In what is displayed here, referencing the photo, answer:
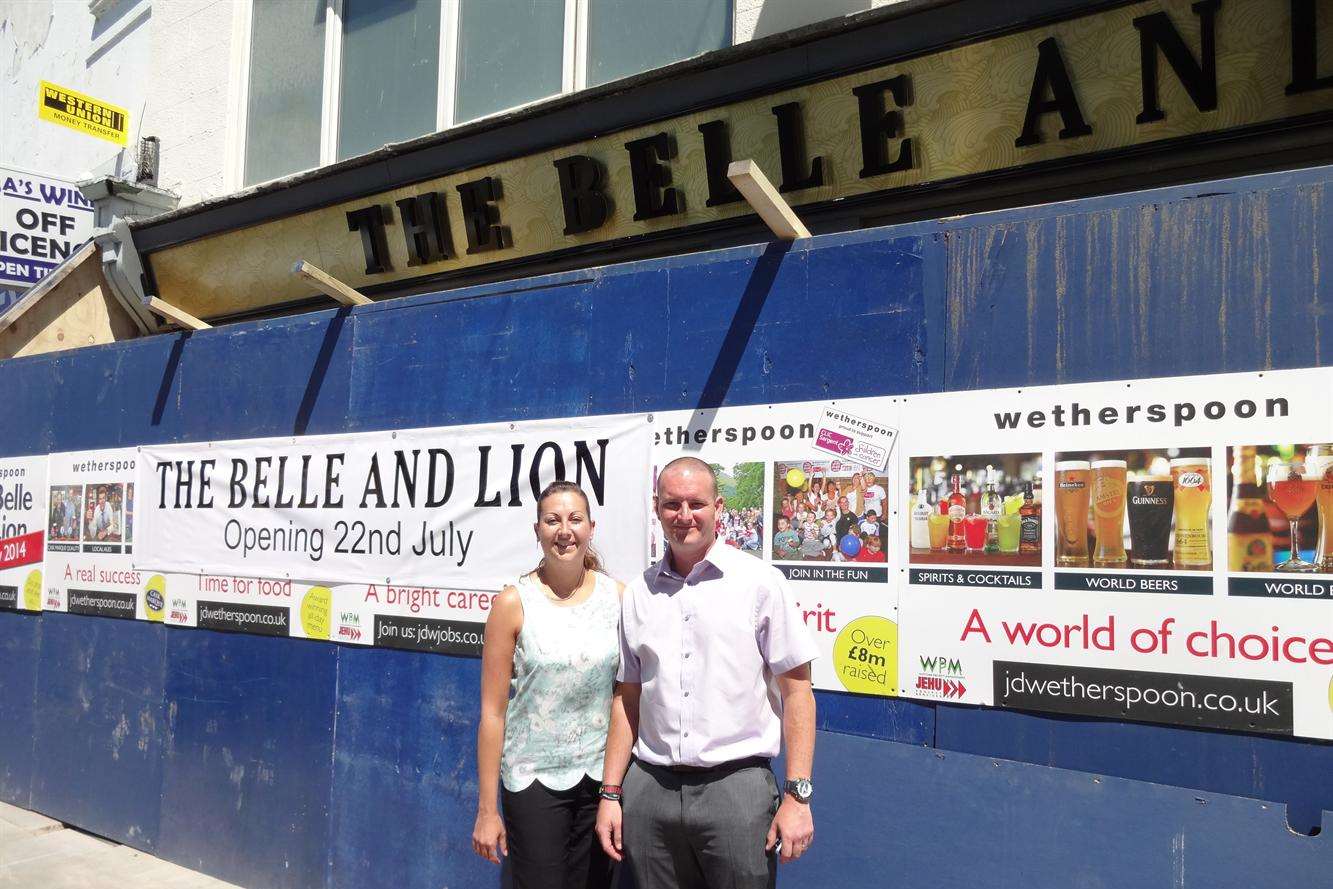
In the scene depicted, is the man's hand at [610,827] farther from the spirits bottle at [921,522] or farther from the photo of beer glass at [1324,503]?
the photo of beer glass at [1324,503]

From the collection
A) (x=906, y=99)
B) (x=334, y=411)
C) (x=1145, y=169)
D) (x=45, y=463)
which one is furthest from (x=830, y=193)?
(x=45, y=463)

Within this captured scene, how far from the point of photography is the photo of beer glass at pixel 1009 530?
350 cm

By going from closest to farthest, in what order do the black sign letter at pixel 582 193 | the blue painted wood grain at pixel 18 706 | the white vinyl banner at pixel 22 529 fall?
the black sign letter at pixel 582 193, the blue painted wood grain at pixel 18 706, the white vinyl banner at pixel 22 529

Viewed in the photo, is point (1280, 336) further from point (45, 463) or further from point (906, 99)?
point (45, 463)

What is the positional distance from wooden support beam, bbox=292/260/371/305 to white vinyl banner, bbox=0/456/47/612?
122 inches

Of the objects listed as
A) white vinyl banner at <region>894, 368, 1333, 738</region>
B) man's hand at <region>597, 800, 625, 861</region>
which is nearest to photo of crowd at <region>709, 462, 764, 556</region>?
white vinyl banner at <region>894, 368, 1333, 738</region>

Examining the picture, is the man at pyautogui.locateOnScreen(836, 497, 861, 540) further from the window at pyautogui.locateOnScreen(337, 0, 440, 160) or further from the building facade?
the window at pyautogui.locateOnScreen(337, 0, 440, 160)

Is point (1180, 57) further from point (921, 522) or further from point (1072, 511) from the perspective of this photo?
point (921, 522)

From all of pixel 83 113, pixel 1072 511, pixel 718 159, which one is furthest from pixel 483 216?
pixel 83 113

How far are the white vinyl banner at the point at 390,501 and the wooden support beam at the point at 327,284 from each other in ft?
2.50

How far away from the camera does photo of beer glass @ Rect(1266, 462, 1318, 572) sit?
3.05 metres

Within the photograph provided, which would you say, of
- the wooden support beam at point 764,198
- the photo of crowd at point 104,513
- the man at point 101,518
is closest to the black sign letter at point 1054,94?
the wooden support beam at point 764,198

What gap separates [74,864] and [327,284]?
3.65 m

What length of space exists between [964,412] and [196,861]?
499 cm
